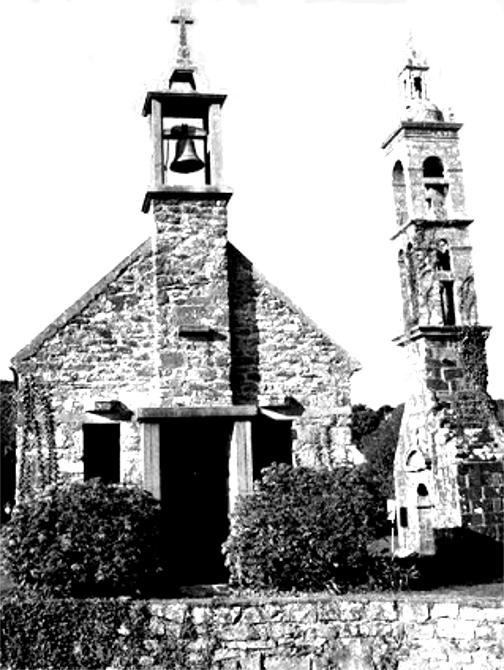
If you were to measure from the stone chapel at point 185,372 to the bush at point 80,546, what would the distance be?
278cm

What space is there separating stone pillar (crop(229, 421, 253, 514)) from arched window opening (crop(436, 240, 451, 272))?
315 inches

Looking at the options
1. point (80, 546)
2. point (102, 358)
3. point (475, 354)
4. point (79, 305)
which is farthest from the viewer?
point (475, 354)

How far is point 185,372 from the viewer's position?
580 inches

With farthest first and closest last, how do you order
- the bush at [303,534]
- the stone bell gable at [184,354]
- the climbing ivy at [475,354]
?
the climbing ivy at [475,354] → the stone bell gable at [184,354] → the bush at [303,534]

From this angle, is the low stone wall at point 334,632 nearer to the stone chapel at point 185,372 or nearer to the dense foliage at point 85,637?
the dense foliage at point 85,637

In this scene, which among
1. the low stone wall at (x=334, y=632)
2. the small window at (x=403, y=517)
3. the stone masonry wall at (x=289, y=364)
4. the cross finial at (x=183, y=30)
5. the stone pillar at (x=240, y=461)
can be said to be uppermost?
the cross finial at (x=183, y=30)

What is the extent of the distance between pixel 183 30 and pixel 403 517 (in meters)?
12.6

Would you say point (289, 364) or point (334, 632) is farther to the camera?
point (289, 364)

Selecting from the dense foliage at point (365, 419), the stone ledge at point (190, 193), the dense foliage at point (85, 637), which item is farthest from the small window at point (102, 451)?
the dense foliage at point (365, 419)

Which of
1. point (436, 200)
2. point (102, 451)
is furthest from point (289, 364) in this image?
point (436, 200)

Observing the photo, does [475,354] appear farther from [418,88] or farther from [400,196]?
[418,88]

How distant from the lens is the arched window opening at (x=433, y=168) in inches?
812

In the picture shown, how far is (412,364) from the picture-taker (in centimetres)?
1958

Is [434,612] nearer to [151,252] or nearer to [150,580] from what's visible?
[150,580]
